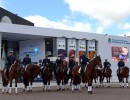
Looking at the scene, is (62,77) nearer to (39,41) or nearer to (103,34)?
(39,41)

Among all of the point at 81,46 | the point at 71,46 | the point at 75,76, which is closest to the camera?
the point at 75,76

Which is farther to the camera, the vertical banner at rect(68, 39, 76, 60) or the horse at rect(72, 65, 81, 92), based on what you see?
the vertical banner at rect(68, 39, 76, 60)

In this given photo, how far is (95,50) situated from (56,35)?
7566mm

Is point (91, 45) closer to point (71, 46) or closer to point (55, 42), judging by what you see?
point (71, 46)

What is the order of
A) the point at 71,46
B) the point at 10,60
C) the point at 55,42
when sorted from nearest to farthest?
the point at 10,60
the point at 55,42
the point at 71,46

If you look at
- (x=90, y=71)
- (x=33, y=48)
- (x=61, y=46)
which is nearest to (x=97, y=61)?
(x=90, y=71)

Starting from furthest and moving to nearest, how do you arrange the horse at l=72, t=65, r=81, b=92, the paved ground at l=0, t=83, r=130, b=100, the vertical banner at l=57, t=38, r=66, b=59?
the vertical banner at l=57, t=38, r=66, b=59 < the horse at l=72, t=65, r=81, b=92 < the paved ground at l=0, t=83, r=130, b=100

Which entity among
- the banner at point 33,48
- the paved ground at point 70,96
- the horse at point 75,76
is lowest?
the paved ground at point 70,96

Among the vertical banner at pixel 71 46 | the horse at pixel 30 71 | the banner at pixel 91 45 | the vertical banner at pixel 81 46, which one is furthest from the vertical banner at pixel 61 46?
the horse at pixel 30 71

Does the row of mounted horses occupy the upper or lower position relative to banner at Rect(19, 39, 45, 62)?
lower

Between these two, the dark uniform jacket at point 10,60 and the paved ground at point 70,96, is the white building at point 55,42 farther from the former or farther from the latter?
the paved ground at point 70,96

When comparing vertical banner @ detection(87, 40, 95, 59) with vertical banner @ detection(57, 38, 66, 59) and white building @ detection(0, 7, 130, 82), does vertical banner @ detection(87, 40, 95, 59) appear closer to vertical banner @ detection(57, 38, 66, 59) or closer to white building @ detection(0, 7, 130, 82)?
white building @ detection(0, 7, 130, 82)

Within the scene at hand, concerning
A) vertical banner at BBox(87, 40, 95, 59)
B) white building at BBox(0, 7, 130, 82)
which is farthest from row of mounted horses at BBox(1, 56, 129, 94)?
vertical banner at BBox(87, 40, 95, 59)

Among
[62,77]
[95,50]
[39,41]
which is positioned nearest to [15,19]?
[39,41]
